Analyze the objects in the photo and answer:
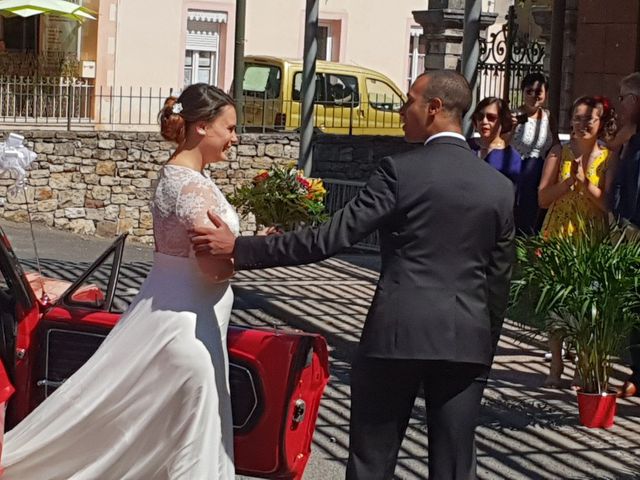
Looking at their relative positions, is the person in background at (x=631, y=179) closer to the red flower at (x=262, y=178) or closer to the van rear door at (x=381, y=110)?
the red flower at (x=262, y=178)

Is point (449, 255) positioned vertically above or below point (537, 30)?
below

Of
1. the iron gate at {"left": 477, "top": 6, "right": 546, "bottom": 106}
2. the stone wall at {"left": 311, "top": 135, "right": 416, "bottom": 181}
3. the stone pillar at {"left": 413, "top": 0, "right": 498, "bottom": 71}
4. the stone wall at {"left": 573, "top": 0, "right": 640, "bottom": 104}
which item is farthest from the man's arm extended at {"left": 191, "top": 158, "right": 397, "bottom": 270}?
the stone wall at {"left": 311, "top": 135, "right": 416, "bottom": 181}

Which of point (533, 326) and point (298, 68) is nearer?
point (533, 326)

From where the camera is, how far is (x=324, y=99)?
23797 mm

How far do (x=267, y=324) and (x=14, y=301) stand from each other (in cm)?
503

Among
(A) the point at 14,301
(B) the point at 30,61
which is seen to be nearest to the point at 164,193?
(A) the point at 14,301

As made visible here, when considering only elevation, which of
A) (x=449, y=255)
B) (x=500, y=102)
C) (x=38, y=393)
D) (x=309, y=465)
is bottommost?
(x=309, y=465)

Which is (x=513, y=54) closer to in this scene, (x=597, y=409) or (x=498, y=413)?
(x=498, y=413)

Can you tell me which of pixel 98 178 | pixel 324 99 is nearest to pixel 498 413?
pixel 98 178

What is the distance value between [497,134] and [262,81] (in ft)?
49.1

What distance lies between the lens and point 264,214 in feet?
31.0

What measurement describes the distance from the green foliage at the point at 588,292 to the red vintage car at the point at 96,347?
2088 millimetres

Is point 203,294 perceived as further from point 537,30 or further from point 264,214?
point 537,30

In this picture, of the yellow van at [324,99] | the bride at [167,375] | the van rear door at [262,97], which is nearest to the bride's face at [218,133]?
the bride at [167,375]
